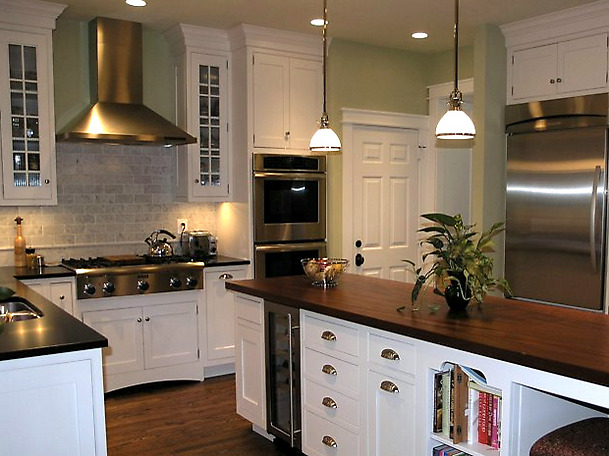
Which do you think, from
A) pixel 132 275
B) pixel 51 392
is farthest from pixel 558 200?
pixel 51 392

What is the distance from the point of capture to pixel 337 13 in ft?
15.1

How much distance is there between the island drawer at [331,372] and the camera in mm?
2922

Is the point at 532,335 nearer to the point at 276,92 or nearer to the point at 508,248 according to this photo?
the point at 508,248

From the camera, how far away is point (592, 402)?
1929mm

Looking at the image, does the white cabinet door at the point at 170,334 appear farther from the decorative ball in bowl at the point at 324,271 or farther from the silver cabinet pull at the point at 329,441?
the silver cabinet pull at the point at 329,441

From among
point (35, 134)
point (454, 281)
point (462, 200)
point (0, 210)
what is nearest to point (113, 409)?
point (0, 210)

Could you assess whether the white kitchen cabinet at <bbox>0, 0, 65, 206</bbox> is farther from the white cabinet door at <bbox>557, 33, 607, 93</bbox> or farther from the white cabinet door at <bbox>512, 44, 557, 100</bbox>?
the white cabinet door at <bbox>557, 33, 607, 93</bbox>

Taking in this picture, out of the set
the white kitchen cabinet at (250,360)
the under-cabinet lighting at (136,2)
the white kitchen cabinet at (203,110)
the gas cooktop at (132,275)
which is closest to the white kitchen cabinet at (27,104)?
the under-cabinet lighting at (136,2)

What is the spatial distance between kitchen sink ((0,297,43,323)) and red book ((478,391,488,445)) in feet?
6.45

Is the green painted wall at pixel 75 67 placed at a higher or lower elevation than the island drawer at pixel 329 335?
higher

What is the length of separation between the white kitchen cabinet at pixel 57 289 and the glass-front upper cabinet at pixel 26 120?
627 mm

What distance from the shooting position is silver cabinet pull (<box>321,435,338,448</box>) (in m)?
3.05

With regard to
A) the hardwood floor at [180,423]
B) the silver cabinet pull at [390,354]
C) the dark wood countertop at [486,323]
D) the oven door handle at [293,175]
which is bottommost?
the hardwood floor at [180,423]

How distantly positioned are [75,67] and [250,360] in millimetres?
2734
